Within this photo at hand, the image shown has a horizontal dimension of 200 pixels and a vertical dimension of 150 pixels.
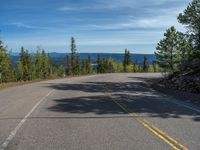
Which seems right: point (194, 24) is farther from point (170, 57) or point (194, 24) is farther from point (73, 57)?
point (73, 57)

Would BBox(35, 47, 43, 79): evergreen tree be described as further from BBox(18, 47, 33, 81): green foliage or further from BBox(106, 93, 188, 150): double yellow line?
BBox(106, 93, 188, 150): double yellow line

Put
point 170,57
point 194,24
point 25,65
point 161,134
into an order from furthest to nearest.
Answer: point 25,65 < point 170,57 < point 194,24 < point 161,134

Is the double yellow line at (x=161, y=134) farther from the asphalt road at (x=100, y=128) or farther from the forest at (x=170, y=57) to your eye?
the forest at (x=170, y=57)

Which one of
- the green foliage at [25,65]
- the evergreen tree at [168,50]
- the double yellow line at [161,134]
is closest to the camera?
the double yellow line at [161,134]

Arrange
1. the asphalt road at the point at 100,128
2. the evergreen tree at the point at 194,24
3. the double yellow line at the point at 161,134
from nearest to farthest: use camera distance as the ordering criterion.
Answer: the double yellow line at the point at 161,134
the asphalt road at the point at 100,128
the evergreen tree at the point at 194,24

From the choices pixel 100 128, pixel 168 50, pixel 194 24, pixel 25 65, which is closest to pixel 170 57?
pixel 168 50

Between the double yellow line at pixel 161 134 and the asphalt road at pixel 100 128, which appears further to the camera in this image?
the asphalt road at pixel 100 128

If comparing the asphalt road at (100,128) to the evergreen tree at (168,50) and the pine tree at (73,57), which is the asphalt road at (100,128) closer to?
the evergreen tree at (168,50)

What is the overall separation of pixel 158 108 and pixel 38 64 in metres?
90.3

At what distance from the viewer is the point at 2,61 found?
57688mm

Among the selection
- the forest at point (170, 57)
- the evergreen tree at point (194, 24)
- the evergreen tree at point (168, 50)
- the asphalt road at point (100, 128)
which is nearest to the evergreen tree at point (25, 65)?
the forest at point (170, 57)

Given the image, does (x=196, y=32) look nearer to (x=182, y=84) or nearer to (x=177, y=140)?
(x=182, y=84)

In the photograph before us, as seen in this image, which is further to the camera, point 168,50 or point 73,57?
point 73,57

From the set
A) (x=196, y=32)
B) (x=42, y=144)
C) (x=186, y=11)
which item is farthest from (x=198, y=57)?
(x=42, y=144)
